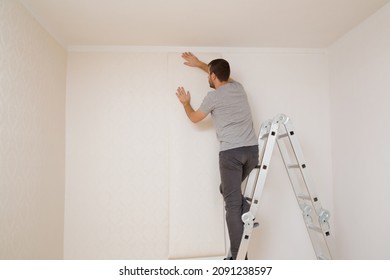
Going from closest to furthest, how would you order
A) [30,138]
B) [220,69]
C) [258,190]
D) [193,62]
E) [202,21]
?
1. [30,138]
2. [258,190]
3. [202,21]
4. [220,69]
5. [193,62]

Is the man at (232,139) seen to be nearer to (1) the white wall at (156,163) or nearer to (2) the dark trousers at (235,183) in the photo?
(2) the dark trousers at (235,183)

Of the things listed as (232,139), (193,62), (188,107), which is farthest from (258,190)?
(193,62)

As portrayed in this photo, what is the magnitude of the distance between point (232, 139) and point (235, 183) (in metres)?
0.35

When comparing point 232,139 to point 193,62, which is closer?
point 232,139

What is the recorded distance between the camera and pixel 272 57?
8.79 feet

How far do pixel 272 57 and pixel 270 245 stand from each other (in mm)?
1793

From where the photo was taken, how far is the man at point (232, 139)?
2082 millimetres

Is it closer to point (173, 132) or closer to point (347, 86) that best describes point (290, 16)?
point (347, 86)

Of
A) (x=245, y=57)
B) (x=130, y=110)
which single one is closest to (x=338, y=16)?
(x=245, y=57)

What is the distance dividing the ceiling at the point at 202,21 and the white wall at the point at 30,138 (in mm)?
230

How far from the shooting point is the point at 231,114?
2.22m

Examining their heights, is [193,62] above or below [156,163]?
above

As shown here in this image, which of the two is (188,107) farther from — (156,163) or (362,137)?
(362,137)

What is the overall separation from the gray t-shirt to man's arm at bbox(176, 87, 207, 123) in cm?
10
